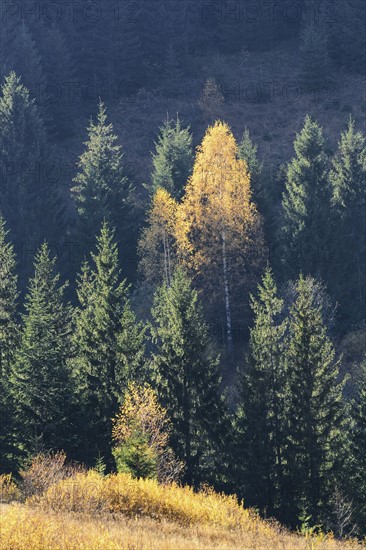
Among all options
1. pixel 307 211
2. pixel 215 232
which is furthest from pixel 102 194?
pixel 307 211

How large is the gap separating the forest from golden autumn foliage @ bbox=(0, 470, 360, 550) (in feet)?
2.95

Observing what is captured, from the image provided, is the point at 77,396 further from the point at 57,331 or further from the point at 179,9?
the point at 179,9

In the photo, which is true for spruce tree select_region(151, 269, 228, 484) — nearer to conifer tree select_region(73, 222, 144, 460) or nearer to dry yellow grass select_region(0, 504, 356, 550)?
conifer tree select_region(73, 222, 144, 460)

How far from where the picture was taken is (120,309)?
3472cm

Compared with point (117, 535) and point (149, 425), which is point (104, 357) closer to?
point (149, 425)

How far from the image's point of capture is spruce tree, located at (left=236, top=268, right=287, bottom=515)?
31.1 meters

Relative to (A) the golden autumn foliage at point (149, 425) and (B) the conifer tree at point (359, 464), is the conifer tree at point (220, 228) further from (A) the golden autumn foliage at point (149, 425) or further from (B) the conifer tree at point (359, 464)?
(B) the conifer tree at point (359, 464)

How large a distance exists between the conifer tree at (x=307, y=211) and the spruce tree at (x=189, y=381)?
14.7m

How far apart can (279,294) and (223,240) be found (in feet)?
15.6

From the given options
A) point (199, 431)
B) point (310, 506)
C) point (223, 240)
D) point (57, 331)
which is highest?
point (223, 240)

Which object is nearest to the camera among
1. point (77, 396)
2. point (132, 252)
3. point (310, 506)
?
point (310, 506)

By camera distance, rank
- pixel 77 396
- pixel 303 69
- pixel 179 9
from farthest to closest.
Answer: pixel 179 9, pixel 303 69, pixel 77 396

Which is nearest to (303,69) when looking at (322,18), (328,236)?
(322,18)

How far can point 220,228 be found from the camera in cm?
4609
